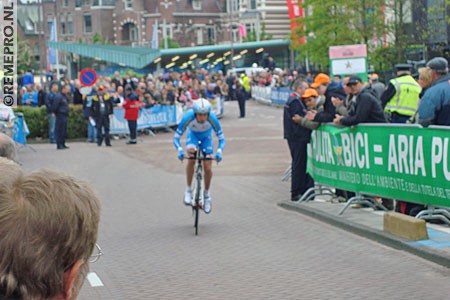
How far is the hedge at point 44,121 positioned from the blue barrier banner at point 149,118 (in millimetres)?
1125

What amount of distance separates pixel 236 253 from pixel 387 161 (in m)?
2.53

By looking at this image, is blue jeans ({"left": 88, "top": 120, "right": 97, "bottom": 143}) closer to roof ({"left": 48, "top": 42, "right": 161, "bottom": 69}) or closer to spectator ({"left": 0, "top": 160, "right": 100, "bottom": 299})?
roof ({"left": 48, "top": 42, "right": 161, "bottom": 69})

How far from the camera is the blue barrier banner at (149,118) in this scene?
34.0 metres

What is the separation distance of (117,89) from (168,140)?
485 centimetres

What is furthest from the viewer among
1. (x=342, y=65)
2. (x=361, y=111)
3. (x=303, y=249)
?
(x=342, y=65)

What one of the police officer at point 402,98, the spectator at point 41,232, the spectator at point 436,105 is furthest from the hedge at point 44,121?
the spectator at point 41,232

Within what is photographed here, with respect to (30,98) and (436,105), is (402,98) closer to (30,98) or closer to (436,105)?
(436,105)

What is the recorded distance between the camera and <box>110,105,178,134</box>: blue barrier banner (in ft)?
112

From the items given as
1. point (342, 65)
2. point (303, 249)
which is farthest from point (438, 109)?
point (342, 65)

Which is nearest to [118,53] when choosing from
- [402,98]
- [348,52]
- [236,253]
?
[348,52]

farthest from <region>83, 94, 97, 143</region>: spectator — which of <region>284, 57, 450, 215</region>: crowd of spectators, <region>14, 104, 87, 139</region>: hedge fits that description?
<region>284, 57, 450, 215</region>: crowd of spectators

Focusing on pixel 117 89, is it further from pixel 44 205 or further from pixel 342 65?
pixel 44 205

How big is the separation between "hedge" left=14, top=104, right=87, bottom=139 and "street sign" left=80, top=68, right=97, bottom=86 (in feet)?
3.85

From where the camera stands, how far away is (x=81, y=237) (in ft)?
8.04
